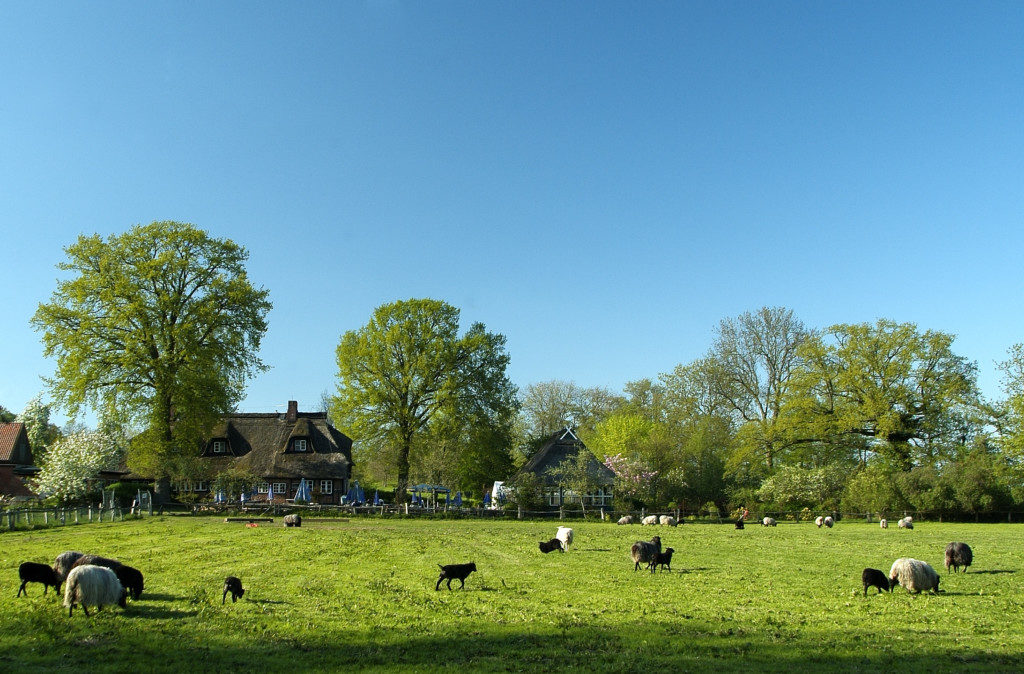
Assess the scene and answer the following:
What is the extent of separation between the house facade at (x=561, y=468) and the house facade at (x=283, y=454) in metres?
17.2

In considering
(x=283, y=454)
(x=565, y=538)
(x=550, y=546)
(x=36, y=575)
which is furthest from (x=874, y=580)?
(x=283, y=454)

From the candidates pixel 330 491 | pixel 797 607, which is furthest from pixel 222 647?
pixel 330 491

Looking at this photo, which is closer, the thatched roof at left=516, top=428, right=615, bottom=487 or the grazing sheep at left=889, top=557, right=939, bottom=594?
the grazing sheep at left=889, top=557, right=939, bottom=594

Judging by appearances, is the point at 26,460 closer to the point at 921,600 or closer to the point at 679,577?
the point at 679,577

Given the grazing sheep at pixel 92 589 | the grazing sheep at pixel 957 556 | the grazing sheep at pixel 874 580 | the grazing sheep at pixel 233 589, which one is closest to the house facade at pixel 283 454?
the grazing sheep at pixel 233 589

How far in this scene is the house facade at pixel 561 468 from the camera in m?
63.4

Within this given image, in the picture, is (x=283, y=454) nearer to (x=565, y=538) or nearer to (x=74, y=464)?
(x=74, y=464)

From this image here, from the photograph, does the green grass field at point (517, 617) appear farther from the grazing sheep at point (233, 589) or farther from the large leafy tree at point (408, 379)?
the large leafy tree at point (408, 379)

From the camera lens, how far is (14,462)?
69.2 metres

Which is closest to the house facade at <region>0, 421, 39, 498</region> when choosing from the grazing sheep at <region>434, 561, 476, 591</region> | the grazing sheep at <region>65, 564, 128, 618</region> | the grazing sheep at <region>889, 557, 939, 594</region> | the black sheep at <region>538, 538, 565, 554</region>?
the black sheep at <region>538, 538, 565, 554</region>

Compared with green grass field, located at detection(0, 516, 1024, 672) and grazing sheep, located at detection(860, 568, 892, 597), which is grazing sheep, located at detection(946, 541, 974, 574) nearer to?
green grass field, located at detection(0, 516, 1024, 672)

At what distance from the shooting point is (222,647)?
12.0m

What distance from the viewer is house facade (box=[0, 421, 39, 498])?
224 feet

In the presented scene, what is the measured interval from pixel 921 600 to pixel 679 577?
19.6 ft
